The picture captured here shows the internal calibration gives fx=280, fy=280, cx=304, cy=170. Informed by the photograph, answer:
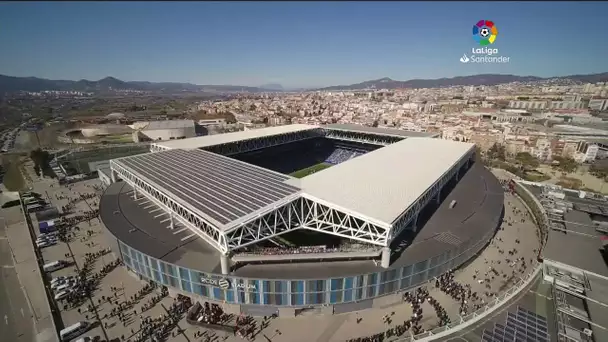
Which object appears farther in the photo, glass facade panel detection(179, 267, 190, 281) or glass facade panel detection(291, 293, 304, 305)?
glass facade panel detection(179, 267, 190, 281)

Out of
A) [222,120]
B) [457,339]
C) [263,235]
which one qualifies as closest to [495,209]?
[457,339]

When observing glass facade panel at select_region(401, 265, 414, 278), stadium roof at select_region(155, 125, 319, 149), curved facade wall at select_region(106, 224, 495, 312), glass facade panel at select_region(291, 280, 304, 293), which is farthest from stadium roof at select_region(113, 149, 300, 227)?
glass facade panel at select_region(401, 265, 414, 278)

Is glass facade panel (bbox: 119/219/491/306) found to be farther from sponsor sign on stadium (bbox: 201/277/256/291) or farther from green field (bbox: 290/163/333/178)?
green field (bbox: 290/163/333/178)

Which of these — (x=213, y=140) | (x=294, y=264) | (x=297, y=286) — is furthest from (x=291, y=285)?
Answer: (x=213, y=140)

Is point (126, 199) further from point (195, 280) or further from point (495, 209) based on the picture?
point (495, 209)

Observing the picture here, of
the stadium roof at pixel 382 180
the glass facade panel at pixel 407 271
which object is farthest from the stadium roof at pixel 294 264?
the stadium roof at pixel 382 180

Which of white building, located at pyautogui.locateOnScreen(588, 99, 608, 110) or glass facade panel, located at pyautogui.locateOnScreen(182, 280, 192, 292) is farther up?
white building, located at pyautogui.locateOnScreen(588, 99, 608, 110)

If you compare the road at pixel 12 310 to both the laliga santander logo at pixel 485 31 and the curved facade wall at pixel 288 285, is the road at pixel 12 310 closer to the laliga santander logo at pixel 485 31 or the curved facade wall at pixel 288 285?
the curved facade wall at pixel 288 285

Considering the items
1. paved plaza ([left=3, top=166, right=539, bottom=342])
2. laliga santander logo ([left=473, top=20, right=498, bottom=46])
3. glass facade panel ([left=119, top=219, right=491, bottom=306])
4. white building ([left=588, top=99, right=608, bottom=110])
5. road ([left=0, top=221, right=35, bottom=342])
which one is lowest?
paved plaza ([left=3, top=166, right=539, bottom=342])
